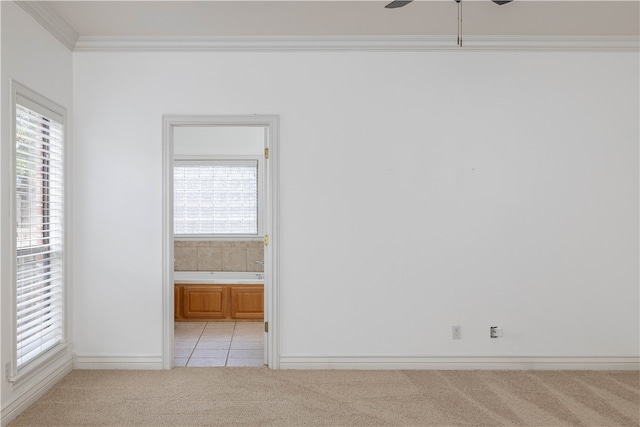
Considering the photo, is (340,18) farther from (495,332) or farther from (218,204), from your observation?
(218,204)

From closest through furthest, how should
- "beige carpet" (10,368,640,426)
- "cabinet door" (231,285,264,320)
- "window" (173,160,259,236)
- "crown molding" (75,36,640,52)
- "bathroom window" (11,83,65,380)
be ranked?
"beige carpet" (10,368,640,426) → "bathroom window" (11,83,65,380) → "crown molding" (75,36,640,52) → "cabinet door" (231,285,264,320) → "window" (173,160,259,236)

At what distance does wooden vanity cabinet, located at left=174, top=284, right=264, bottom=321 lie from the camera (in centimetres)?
554

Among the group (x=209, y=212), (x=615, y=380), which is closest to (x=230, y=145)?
(x=209, y=212)

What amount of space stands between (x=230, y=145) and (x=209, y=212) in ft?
3.06

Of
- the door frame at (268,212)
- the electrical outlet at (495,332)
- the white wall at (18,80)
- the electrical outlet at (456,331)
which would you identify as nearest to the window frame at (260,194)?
the door frame at (268,212)

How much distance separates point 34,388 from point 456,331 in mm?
3089

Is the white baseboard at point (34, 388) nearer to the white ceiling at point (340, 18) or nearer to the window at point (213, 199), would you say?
the white ceiling at point (340, 18)

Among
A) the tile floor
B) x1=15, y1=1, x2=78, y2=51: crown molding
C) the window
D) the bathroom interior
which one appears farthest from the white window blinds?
the window

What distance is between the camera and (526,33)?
3.74m

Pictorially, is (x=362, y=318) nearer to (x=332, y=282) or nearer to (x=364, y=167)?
(x=332, y=282)

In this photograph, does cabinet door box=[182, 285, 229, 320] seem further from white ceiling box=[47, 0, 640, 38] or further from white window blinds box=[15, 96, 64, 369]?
white ceiling box=[47, 0, 640, 38]

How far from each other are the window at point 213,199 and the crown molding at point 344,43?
2662 millimetres

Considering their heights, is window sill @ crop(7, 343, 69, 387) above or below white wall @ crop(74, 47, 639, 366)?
below

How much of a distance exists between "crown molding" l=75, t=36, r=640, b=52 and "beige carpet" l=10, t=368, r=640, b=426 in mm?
2560
